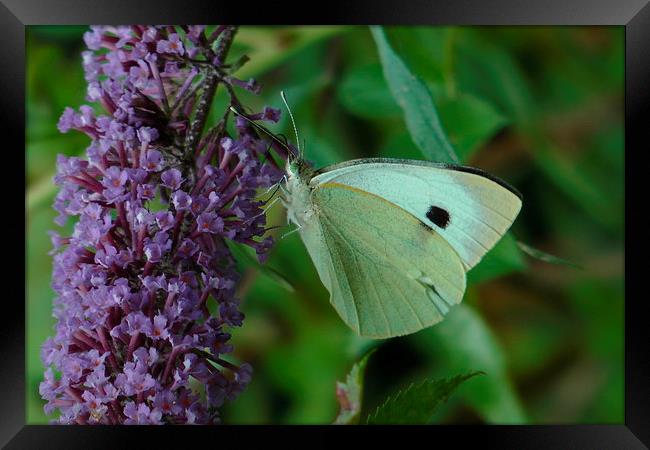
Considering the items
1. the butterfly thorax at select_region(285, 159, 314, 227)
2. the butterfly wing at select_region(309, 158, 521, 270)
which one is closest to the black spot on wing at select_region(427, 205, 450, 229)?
the butterfly wing at select_region(309, 158, 521, 270)

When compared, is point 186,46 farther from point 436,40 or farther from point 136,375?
point 436,40

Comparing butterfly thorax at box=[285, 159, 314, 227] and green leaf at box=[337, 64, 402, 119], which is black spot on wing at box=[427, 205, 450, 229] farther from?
green leaf at box=[337, 64, 402, 119]

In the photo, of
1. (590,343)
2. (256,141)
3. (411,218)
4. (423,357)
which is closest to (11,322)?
(256,141)

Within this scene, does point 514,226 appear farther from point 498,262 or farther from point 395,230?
point 395,230

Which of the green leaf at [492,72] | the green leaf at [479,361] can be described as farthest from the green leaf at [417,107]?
the green leaf at [492,72]

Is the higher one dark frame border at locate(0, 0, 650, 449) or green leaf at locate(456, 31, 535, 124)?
green leaf at locate(456, 31, 535, 124)

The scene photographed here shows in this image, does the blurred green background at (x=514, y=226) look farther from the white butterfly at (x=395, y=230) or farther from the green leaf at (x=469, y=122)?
the white butterfly at (x=395, y=230)

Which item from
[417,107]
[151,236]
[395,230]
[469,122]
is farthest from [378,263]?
[151,236]
